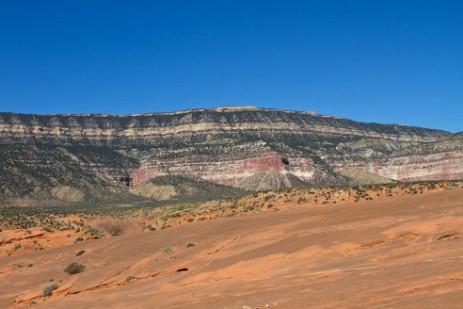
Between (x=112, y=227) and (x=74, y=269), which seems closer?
(x=74, y=269)

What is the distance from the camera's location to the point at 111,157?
18712cm

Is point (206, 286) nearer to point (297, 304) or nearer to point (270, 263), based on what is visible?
point (270, 263)

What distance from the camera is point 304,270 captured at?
22047mm

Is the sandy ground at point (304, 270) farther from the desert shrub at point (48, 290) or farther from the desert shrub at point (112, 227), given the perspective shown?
the desert shrub at point (112, 227)

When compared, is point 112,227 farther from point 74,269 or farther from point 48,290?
point 48,290

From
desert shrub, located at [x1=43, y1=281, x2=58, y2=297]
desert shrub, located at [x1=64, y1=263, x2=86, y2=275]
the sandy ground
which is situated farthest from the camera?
desert shrub, located at [x1=64, y1=263, x2=86, y2=275]

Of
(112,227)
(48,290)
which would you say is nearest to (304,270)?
(48,290)

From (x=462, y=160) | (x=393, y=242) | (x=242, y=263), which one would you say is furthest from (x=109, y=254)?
(x=462, y=160)

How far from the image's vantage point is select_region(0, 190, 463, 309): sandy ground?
56.0ft

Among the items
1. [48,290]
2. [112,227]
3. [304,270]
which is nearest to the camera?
[304,270]

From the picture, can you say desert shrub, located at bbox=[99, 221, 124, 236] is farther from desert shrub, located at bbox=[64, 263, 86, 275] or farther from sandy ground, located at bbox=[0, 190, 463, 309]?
desert shrub, located at bbox=[64, 263, 86, 275]

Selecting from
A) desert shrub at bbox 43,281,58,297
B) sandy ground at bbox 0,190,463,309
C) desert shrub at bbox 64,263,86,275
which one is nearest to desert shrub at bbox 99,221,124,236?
sandy ground at bbox 0,190,463,309

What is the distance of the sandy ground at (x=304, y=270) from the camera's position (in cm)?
1708

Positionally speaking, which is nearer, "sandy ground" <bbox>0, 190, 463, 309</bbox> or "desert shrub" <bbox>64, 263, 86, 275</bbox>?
"sandy ground" <bbox>0, 190, 463, 309</bbox>
